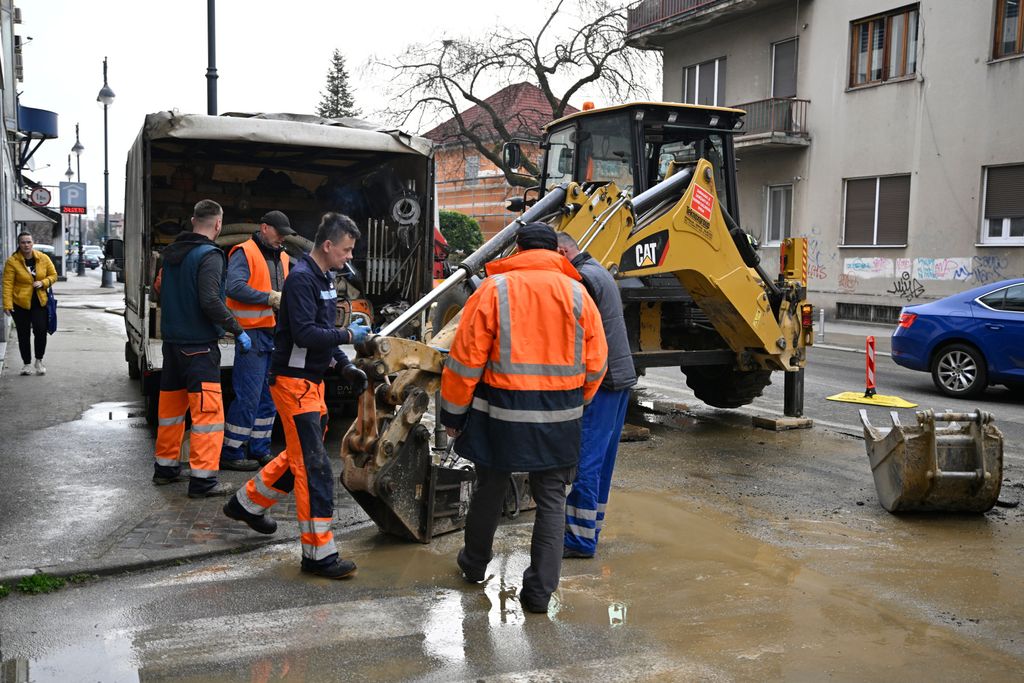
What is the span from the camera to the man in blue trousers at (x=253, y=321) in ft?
22.5

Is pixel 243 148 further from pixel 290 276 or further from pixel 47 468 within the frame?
pixel 290 276

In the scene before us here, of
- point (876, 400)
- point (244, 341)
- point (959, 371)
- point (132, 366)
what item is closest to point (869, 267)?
point (959, 371)

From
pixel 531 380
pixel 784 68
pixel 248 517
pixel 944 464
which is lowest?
pixel 248 517

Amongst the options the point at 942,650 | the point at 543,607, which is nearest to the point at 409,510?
the point at 543,607

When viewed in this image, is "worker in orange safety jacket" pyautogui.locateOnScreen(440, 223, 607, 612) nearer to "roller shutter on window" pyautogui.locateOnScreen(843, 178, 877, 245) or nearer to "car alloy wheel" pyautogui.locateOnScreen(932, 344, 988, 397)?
"car alloy wheel" pyautogui.locateOnScreen(932, 344, 988, 397)

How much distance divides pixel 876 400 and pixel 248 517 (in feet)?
25.8

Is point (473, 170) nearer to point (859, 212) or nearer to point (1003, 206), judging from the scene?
point (859, 212)

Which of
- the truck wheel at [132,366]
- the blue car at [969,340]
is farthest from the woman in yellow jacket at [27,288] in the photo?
the blue car at [969,340]

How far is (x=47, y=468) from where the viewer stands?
7.05 metres

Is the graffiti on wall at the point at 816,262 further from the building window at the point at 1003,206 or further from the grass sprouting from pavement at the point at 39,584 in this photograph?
the grass sprouting from pavement at the point at 39,584

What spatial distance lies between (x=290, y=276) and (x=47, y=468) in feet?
11.3

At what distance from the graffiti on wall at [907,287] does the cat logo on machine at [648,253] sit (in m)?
15.0

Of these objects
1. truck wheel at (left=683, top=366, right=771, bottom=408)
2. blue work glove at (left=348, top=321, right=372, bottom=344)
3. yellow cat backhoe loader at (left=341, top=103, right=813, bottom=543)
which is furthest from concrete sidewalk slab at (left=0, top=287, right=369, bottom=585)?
truck wheel at (left=683, top=366, right=771, bottom=408)

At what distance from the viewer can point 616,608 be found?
4402 mm
